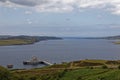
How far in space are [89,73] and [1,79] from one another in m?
22.8

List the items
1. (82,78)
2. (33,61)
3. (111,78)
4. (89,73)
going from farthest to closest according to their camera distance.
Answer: (33,61), (89,73), (82,78), (111,78)

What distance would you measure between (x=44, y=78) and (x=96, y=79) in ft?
51.9

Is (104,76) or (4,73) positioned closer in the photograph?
(4,73)

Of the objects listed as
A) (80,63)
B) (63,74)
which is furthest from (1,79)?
(80,63)

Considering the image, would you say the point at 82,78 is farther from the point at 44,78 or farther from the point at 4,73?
the point at 4,73

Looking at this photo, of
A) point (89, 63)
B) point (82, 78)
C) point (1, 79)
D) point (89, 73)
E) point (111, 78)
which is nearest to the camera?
point (1, 79)

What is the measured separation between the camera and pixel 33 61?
15100cm

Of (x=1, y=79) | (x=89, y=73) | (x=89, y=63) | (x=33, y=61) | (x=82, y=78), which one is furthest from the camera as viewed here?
(x=33, y=61)

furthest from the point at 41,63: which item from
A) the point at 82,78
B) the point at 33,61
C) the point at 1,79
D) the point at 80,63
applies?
the point at 1,79

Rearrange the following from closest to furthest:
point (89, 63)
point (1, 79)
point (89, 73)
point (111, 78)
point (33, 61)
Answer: point (1, 79) < point (111, 78) < point (89, 73) < point (89, 63) < point (33, 61)

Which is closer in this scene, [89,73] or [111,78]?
[111,78]

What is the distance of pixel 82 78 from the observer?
59.5 metres

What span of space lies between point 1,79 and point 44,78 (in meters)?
18.2

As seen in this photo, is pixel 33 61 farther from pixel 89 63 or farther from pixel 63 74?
pixel 63 74
